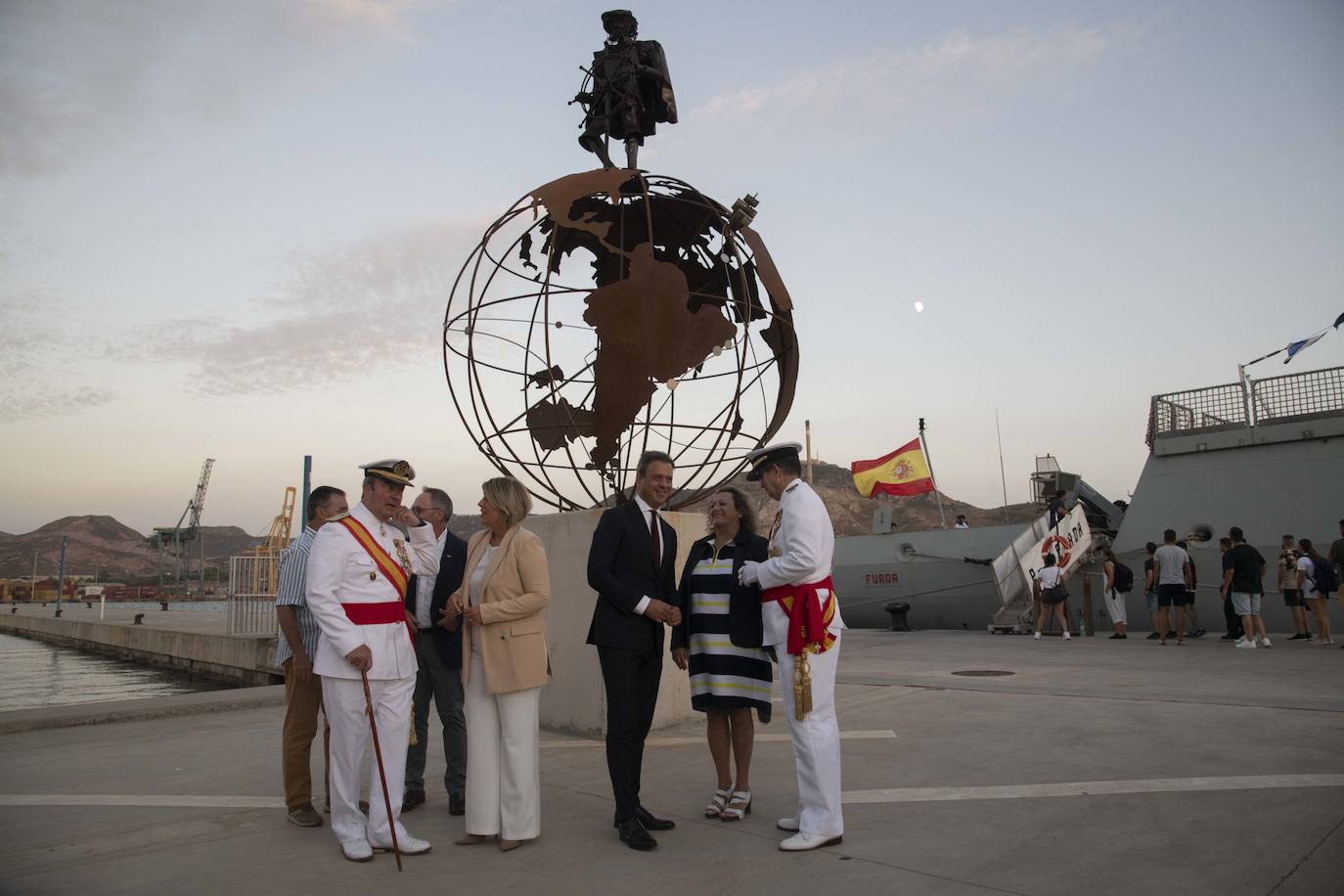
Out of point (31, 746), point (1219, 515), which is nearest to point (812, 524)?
point (31, 746)

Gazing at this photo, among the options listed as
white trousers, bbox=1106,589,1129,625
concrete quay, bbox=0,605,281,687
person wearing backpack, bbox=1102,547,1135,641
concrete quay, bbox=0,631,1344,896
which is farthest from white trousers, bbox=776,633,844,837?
concrete quay, bbox=0,605,281,687

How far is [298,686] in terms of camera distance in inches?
165

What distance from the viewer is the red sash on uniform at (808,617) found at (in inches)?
140

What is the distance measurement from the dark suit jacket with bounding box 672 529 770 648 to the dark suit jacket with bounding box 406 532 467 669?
116cm

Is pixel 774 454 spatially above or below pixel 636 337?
below

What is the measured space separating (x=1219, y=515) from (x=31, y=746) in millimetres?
18108

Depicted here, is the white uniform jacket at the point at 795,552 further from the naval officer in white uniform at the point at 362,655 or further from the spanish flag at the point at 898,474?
the spanish flag at the point at 898,474

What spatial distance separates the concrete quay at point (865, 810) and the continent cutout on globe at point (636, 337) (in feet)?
7.38

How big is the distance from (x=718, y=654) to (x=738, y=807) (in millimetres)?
703

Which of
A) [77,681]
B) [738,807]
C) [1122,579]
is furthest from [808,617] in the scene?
[77,681]

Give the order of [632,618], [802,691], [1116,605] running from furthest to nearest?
[1116,605], [632,618], [802,691]

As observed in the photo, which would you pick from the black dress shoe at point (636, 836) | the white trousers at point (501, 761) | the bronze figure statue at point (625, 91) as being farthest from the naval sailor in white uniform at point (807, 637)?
the bronze figure statue at point (625, 91)

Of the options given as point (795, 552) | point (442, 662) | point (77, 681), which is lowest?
point (77, 681)

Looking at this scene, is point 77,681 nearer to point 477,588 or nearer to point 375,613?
point 375,613
